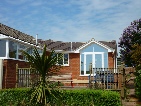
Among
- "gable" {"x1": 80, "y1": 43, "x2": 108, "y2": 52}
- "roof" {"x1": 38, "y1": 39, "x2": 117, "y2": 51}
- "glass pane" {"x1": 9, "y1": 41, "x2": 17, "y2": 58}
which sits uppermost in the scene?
"roof" {"x1": 38, "y1": 39, "x2": 117, "y2": 51}

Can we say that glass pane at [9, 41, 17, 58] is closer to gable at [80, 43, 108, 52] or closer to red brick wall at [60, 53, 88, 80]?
red brick wall at [60, 53, 88, 80]

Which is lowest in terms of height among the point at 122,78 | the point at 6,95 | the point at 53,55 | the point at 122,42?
the point at 6,95

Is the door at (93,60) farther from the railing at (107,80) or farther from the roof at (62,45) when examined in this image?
the railing at (107,80)

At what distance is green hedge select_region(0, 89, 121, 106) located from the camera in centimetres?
1359

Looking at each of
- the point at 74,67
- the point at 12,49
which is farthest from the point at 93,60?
the point at 12,49

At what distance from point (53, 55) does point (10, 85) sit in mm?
9440

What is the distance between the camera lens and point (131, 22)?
2708 cm

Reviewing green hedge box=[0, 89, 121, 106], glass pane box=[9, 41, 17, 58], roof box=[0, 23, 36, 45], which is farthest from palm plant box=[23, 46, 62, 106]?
roof box=[0, 23, 36, 45]

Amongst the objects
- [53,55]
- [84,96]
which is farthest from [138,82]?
[53,55]

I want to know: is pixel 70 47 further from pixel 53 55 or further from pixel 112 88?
pixel 53 55

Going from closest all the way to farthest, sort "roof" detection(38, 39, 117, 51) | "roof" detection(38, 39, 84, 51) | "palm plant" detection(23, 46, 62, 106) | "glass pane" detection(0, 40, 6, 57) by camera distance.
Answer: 1. "palm plant" detection(23, 46, 62, 106)
2. "glass pane" detection(0, 40, 6, 57)
3. "roof" detection(38, 39, 117, 51)
4. "roof" detection(38, 39, 84, 51)

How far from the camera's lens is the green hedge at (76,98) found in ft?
44.6

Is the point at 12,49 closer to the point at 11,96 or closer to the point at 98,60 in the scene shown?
the point at 11,96

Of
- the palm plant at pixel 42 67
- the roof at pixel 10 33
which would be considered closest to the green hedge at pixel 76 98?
the palm plant at pixel 42 67
